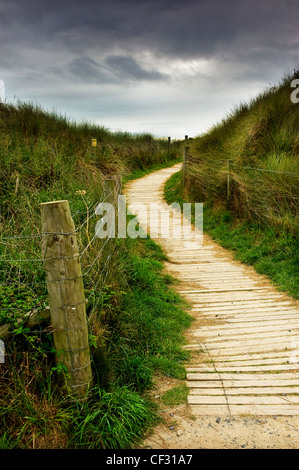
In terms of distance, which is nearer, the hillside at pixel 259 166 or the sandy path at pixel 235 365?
the sandy path at pixel 235 365

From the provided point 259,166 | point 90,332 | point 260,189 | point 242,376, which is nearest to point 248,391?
point 242,376

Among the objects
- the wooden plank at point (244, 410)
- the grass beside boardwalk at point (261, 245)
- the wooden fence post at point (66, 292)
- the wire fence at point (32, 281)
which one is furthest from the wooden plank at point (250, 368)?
the grass beside boardwalk at point (261, 245)

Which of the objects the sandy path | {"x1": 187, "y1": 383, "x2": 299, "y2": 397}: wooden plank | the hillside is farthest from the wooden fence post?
the hillside

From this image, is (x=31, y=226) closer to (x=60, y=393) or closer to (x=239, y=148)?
(x=60, y=393)

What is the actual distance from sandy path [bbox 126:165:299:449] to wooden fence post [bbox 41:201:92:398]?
77cm

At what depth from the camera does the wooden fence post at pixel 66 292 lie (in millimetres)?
2559

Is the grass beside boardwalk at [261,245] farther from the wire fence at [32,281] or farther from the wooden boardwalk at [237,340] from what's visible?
the wire fence at [32,281]

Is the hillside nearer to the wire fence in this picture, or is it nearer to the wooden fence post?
the wire fence

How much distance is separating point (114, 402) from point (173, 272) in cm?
391

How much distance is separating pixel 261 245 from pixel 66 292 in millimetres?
5387

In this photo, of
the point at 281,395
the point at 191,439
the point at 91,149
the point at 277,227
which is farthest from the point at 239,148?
the point at 191,439

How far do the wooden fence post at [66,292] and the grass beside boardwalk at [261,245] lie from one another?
12.1 feet

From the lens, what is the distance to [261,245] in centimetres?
731

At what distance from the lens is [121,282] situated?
471 centimetres
